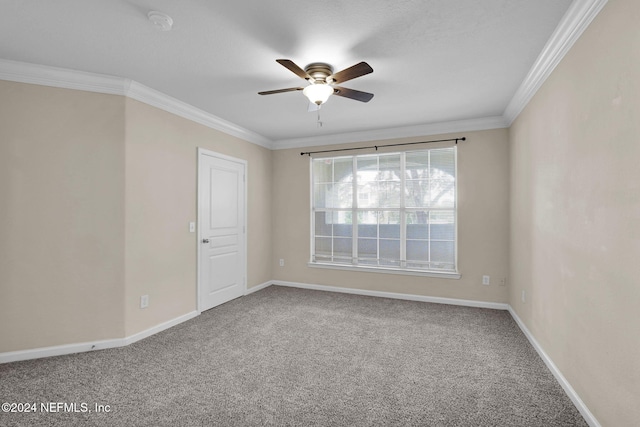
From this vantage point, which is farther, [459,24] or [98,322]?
[98,322]

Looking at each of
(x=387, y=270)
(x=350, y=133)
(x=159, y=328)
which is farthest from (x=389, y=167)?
(x=159, y=328)

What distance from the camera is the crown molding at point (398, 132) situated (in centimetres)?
401

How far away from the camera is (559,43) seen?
6.91 feet

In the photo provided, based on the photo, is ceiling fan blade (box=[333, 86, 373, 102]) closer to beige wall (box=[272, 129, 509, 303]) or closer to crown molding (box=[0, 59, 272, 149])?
crown molding (box=[0, 59, 272, 149])

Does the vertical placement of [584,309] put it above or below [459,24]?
below

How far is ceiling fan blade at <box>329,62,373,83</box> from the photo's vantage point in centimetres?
204

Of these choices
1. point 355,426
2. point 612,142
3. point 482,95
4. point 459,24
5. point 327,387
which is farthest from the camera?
point 482,95

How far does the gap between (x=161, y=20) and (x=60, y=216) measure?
6.63ft

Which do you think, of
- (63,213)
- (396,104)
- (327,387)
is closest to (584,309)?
(327,387)

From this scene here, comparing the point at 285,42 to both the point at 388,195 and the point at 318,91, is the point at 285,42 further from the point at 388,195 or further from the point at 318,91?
the point at 388,195

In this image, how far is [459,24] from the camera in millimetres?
2006

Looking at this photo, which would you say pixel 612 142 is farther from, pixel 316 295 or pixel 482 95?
pixel 316 295

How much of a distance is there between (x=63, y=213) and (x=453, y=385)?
3.66 metres

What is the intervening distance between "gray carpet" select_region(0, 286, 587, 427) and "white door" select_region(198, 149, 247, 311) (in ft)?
2.11
